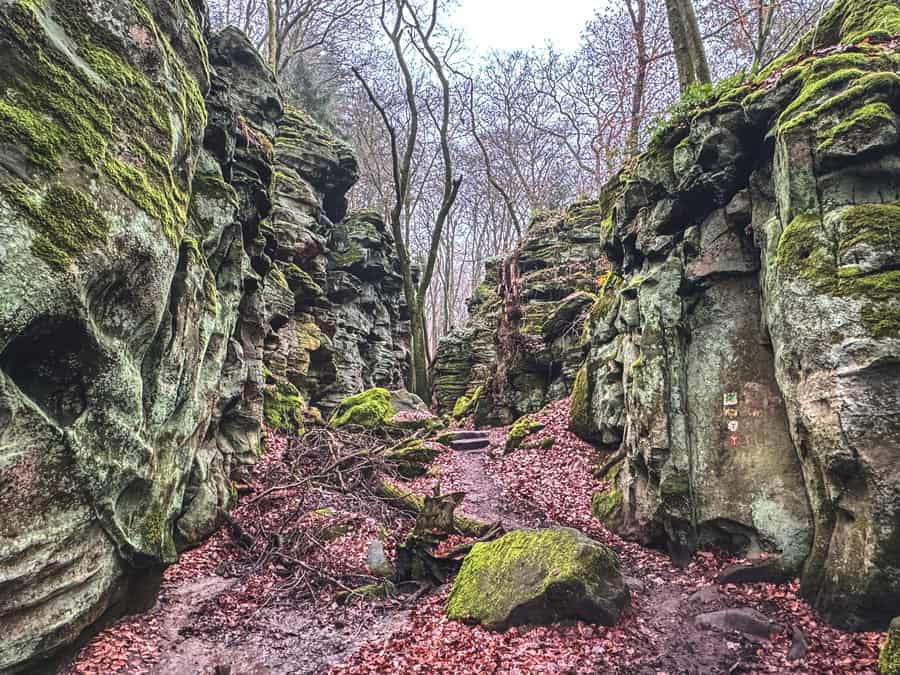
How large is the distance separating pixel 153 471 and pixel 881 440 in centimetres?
859

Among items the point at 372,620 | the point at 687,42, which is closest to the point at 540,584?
the point at 372,620

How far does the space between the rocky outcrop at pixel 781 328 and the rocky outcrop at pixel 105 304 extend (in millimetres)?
7701

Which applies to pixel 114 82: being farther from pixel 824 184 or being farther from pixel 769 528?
pixel 769 528

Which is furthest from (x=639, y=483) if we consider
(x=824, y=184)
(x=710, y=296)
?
(x=824, y=184)

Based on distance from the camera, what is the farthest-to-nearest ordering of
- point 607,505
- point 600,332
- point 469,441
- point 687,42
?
point 469,441 < point 600,332 < point 687,42 < point 607,505

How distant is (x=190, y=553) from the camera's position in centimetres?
775

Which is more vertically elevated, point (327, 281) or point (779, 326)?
point (327, 281)

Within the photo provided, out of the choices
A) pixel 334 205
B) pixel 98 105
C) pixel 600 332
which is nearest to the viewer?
pixel 98 105

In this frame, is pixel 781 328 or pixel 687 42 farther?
pixel 687 42

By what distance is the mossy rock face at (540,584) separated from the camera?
5625 millimetres

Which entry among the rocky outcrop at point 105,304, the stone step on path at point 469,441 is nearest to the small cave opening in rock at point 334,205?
the rocky outcrop at point 105,304

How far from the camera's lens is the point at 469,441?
15.8 meters

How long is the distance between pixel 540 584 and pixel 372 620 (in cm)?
242

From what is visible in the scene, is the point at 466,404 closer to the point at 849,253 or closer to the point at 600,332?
the point at 600,332
